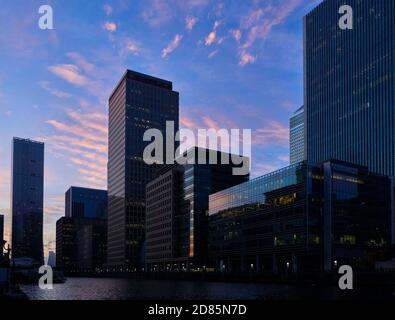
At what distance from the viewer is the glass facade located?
15625 centimetres

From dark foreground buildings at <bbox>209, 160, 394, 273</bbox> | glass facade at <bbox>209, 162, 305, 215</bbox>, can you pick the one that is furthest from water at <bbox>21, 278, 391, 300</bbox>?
glass facade at <bbox>209, 162, 305, 215</bbox>

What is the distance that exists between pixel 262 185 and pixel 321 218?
28041mm

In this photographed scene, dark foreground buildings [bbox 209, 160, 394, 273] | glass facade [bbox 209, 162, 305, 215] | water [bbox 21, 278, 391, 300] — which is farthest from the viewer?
glass facade [bbox 209, 162, 305, 215]

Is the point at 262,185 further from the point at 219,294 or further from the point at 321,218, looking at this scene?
the point at 219,294

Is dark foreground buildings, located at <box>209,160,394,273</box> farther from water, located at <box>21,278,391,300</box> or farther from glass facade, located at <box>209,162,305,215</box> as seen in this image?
water, located at <box>21,278,391,300</box>

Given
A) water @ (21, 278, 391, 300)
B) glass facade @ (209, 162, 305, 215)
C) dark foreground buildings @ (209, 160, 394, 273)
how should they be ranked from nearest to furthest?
water @ (21, 278, 391, 300) < dark foreground buildings @ (209, 160, 394, 273) < glass facade @ (209, 162, 305, 215)

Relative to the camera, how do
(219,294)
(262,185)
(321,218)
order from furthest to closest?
(262,185)
(321,218)
(219,294)

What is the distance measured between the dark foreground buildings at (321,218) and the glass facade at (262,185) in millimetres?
321

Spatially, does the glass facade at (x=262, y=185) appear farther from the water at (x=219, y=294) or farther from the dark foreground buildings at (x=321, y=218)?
the water at (x=219, y=294)

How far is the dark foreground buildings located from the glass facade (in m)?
0.32

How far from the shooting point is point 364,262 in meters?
139

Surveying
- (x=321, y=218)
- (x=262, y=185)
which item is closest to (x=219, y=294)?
(x=321, y=218)

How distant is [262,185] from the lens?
573ft
